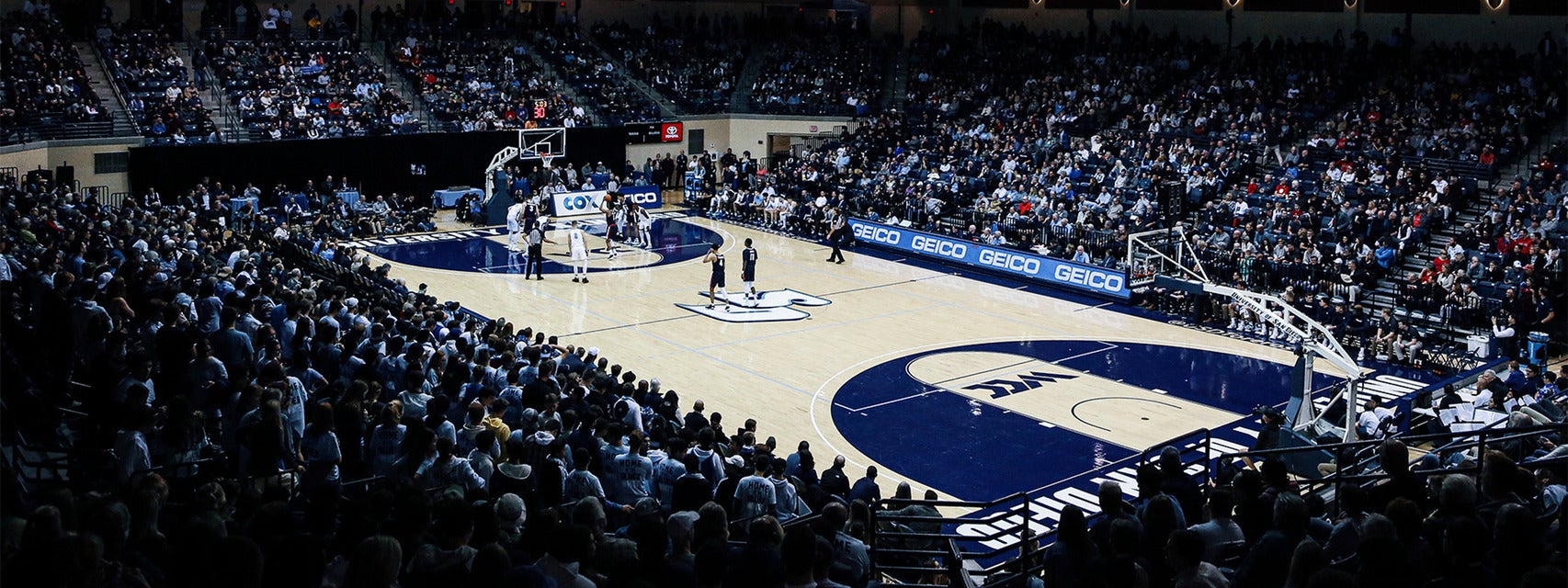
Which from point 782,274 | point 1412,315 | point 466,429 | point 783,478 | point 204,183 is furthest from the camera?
point 204,183

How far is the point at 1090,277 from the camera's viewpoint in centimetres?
3073

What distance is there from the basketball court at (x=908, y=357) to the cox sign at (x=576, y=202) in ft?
16.1

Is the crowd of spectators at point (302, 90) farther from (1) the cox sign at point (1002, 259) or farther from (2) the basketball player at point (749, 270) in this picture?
(2) the basketball player at point (749, 270)

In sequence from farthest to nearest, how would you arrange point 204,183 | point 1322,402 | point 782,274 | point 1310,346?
point 204,183 < point 782,274 < point 1322,402 < point 1310,346

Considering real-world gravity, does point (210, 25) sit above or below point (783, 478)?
above

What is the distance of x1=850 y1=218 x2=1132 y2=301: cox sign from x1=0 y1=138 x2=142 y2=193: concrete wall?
20.3 metres

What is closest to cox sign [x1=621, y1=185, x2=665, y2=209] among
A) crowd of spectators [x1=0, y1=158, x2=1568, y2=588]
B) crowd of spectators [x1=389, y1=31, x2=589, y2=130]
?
crowd of spectators [x1=389, y1=31, x2=589, y2=130]

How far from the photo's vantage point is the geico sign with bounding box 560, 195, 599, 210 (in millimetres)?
41094

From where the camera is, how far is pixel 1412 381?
76.6 feet

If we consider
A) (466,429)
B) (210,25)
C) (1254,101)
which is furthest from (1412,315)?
(210,25)

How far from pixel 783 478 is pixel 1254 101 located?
102 ft

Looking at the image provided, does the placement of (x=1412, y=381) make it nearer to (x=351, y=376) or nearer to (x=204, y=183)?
(x=351, y=376)

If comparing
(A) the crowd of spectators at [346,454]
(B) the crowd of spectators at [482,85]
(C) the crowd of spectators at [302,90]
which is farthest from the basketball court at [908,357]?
(B) the crowd of spectators at [482,85]

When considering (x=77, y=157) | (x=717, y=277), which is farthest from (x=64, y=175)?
(x=717, y=277)
